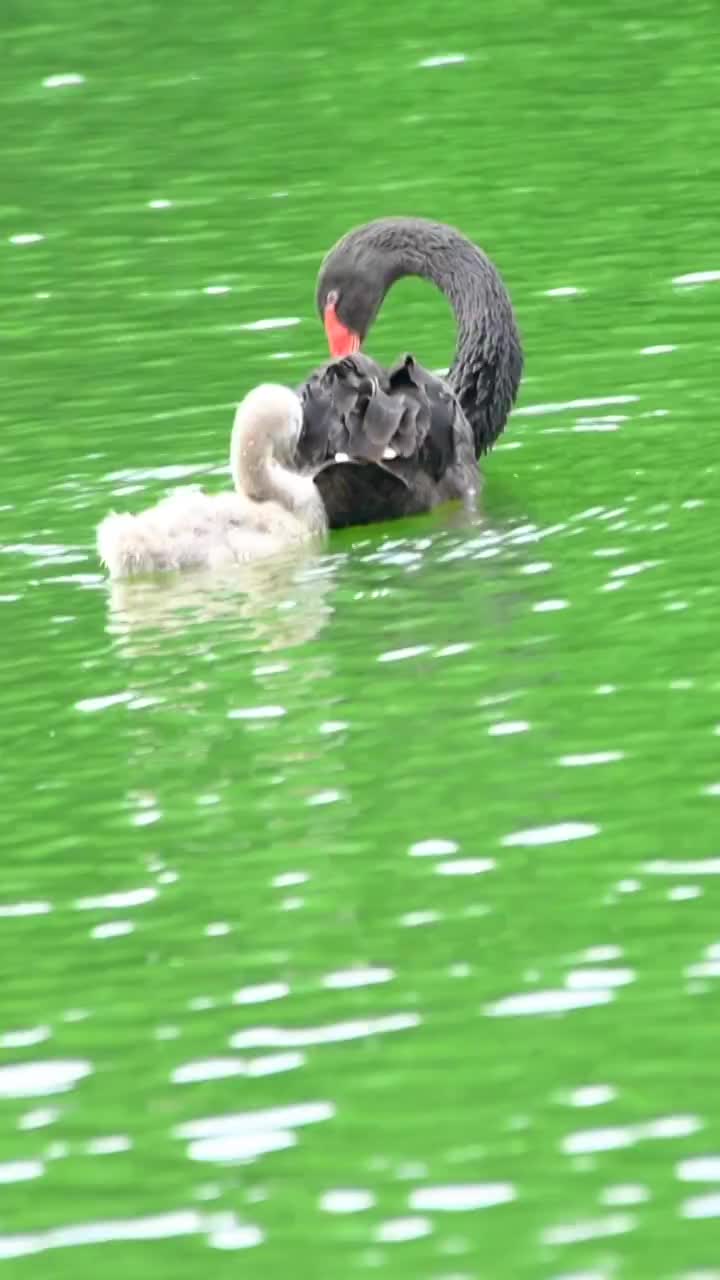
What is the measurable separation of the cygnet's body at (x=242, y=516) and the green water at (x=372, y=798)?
0.14 metres

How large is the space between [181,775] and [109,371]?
5.48 metres

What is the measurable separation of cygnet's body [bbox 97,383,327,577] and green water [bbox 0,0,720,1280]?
5.3 inches

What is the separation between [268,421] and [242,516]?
0.31 meters

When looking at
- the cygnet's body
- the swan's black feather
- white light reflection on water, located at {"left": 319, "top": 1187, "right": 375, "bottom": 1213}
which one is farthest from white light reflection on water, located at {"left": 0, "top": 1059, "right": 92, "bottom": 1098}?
the swan's black feather

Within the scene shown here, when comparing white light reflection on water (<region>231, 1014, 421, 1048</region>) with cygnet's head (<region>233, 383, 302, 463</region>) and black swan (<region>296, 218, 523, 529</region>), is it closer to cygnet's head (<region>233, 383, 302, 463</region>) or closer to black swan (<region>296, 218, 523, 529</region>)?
cygnet's head (<region>233, 383, 302, 463</region>)

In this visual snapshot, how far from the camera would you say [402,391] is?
1135cm

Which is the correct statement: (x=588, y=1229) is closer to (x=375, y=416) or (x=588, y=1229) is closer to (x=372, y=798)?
(x=372, y=798)

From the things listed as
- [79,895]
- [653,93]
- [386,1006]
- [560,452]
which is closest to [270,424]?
[560,452]

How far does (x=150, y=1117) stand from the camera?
21.7 ft

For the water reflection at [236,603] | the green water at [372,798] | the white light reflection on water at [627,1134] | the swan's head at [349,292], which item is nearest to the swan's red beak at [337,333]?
the swan's head at [349,292]

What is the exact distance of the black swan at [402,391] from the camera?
11.0 metres

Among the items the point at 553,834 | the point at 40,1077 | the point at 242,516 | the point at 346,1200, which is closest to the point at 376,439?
the point at 242,516

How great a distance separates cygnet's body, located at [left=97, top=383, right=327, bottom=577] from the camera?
418 inches

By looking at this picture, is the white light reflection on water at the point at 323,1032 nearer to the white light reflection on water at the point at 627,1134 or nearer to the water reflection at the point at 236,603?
the white light reflection on water at the point at 627,1134
